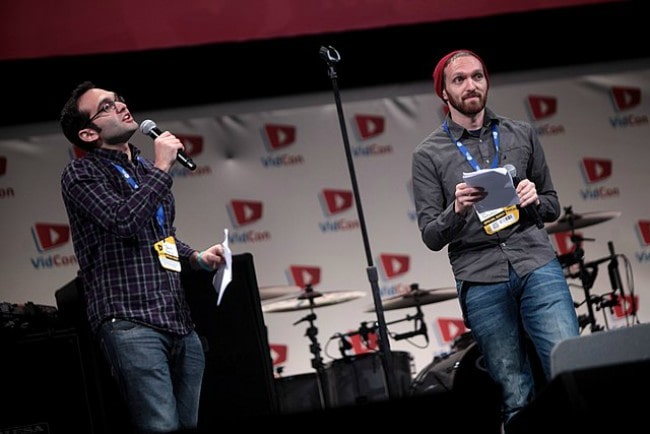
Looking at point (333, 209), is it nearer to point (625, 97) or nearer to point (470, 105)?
point (625, 97)

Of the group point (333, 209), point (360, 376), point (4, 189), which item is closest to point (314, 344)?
point (360, 376)

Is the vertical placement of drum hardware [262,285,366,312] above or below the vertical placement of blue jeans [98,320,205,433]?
above

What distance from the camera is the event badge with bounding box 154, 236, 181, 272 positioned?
3.20m

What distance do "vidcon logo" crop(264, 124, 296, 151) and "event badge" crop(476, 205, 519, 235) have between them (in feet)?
12.7

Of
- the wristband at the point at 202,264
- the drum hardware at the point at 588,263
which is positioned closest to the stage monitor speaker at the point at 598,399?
the wristband at the point at 202,264

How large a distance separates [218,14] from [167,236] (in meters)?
3.02

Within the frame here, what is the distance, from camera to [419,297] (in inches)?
258

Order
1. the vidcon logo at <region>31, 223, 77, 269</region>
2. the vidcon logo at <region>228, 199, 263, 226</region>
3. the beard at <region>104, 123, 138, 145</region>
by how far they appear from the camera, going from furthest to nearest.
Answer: the vidcon logo at <region>228, 199, 263, 226</region> → the vidcon logo at <region>31, 223, 77, 269</region> → the beard at <region>104, 123, 138, 145</region>

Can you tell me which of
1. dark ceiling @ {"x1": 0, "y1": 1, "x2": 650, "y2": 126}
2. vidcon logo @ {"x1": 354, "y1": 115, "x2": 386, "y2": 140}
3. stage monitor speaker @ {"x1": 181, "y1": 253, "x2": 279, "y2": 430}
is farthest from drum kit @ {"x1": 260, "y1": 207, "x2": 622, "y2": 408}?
stage monitor speaker @ {"x1": 181, "y1": 253, "x2": 279, "y2": 430}

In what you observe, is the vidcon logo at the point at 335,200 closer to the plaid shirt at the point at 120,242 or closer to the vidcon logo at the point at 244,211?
the vidcon logo at the point at 244,211

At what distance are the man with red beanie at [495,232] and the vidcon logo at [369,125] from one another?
3.40 metres

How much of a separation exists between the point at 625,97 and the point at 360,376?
2.89 m

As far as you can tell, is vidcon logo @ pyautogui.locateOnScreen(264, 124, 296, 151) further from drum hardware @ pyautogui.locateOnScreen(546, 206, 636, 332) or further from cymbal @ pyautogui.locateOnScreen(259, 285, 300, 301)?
drum hardware @ pyautogui.locateOnScreen(546, 206, 636, 332)

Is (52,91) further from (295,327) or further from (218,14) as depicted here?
(295,327)
